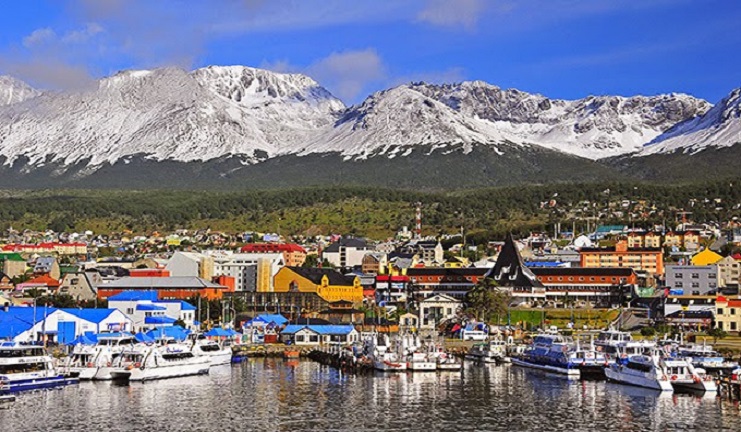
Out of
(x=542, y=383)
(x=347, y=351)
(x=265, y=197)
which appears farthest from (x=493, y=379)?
(x=265, y=197)

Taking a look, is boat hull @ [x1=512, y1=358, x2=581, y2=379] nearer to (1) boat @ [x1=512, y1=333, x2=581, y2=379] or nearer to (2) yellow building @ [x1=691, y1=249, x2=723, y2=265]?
(1) boat @ [x1=512, y1=333, x2=581, y2=379]

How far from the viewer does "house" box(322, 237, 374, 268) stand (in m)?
133

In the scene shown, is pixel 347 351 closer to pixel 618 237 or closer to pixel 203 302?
pixel 203 302

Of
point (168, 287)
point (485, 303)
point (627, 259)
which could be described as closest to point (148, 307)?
point (168, 287)

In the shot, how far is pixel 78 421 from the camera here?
44.7 metres

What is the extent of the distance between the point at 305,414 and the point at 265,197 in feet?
445

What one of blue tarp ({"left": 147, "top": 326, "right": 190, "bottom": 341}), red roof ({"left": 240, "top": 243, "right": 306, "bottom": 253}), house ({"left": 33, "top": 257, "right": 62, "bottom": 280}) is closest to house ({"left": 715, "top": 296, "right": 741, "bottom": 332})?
blue tarp ({"left": 147, "top": 326, "right": 190, "bottom": 341})

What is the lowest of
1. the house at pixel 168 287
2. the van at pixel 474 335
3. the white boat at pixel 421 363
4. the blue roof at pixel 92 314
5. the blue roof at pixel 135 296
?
the white boat at pixel 421 363

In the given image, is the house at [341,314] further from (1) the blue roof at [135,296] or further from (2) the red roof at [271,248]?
(2) the red roof at [271,248]

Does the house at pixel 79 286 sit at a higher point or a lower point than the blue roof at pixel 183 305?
higher

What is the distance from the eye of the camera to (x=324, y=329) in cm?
8306

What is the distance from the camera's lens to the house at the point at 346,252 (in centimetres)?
13325

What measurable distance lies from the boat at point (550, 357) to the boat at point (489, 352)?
1.16m

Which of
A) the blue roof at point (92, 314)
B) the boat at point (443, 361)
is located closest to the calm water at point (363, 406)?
the boat at point (443, 361)
